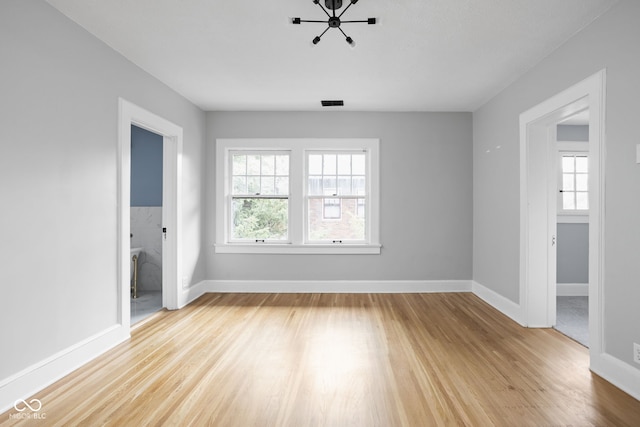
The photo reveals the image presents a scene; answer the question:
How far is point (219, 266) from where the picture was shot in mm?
5043

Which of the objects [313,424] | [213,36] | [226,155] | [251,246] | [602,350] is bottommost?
[313,424]

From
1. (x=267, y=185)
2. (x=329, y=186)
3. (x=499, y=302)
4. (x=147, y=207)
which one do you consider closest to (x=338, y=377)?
(x=499, y=302)

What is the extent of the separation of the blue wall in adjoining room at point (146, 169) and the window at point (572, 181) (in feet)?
20.0

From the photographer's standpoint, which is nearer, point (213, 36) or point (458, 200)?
point (213, 36)

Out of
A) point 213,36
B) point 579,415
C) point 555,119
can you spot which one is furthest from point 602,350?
point 213,36

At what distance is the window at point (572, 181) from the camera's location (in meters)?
4.97

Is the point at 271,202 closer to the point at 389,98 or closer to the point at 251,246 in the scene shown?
the point at 251,246

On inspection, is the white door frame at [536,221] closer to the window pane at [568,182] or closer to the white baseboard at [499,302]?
the white baseboard at [499,302]

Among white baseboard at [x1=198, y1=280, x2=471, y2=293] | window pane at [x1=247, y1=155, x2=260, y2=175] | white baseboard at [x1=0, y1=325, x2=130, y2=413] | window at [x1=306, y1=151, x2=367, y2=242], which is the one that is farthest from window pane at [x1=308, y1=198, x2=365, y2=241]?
white baseboard at [x1=0, y1=325, x2=130, y2=413]

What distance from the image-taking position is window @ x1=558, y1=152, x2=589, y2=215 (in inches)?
196

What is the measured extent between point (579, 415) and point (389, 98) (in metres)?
3.68

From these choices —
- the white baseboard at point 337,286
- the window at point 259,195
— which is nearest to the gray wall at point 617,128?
the white baseboard at point 337,286

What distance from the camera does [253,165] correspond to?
5121 mm

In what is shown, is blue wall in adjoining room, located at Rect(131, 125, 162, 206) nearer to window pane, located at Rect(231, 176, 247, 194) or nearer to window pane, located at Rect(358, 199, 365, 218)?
window pane, located at Rect(231, 176, 247, 194)
